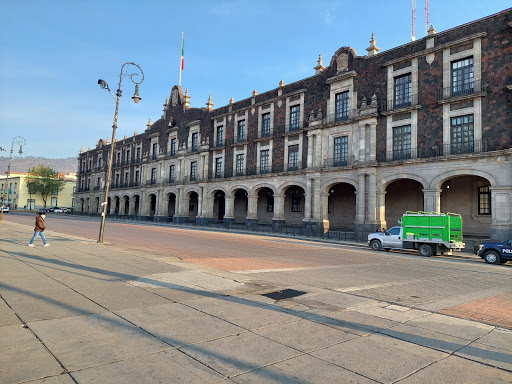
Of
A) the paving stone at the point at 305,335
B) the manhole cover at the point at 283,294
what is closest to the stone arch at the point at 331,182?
the manhole cover at the point at 283,294

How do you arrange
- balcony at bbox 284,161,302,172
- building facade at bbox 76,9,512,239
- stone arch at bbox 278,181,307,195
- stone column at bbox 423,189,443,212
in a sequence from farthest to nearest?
balcony at bbox 284,161,302,172, stone arch at bbox 278,181,307,195, stone column at bbox 423,189,443,212, building facade at bbox 76,9,512,239

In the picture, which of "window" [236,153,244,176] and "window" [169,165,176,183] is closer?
"window" [236,153,244,176]

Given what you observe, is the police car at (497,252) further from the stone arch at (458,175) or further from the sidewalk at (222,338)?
the sidewalk at (222,338)

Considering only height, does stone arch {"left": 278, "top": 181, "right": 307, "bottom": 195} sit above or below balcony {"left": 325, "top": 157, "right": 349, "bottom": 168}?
below

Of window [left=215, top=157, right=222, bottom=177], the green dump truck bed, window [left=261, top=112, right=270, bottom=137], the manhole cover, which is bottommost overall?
the manhole cover

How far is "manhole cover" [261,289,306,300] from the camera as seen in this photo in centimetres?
709

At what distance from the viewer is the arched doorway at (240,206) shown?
43969 millimetres

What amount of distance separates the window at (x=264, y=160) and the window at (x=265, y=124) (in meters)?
1.89

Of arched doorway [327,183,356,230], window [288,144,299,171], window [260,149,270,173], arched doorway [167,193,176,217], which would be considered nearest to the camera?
arched doorway [327,183,356,230]

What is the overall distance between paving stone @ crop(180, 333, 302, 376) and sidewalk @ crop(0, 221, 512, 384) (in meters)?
0.01

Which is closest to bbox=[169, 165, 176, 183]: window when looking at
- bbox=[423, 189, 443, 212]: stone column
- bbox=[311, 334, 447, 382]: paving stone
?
bbox=[423, 189, 443, 212]: stone column

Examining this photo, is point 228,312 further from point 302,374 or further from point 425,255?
point 425,255

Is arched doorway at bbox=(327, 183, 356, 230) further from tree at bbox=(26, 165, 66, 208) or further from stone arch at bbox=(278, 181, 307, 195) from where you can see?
tree at bbox=(26, 165, 66, 208)

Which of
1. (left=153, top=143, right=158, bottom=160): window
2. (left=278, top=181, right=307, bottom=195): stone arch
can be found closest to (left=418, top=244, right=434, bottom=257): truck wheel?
(left=278, top=181, right=307, bottom=195): stone arch
